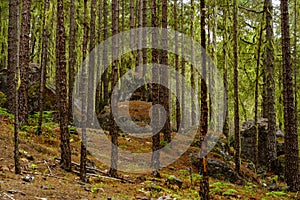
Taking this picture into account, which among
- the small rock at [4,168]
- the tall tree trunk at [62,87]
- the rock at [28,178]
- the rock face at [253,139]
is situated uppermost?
the tall tree trunk at [62,87]

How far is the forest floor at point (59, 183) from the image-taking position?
18.5 feet

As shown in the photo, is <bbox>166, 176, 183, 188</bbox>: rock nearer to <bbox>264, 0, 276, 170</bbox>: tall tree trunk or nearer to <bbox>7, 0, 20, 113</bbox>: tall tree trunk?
<bbox>264, 0, 276, 170</bbox>: tall tree trunk

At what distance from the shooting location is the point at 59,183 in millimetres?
6566

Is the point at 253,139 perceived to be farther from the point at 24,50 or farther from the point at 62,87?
the point at 62,87

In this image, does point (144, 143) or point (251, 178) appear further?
point (144, 143)

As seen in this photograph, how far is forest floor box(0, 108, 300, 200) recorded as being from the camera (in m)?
5.64

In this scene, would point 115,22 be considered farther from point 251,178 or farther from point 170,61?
point 170,61

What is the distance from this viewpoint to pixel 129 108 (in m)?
19.2

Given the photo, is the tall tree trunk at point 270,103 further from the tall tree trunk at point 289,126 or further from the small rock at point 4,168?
the small rock at point 4,168

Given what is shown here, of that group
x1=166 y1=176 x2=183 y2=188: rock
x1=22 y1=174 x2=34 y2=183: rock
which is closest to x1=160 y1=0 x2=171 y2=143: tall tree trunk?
x1=166 y1=176 x2=183 y2=188: rock

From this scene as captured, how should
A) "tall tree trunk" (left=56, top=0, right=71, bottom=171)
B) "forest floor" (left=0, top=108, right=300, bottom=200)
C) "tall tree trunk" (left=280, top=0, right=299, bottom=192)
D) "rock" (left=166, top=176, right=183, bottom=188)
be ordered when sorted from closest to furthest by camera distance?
"forest floor" (left=0, top=108, right=300, bottom=200)
"tall tree trunk" (left=56, top=0, right=71, bottom=171)
"rock" (left=166, top=176, right=183, bottom=188)
"tall tree trunk" (left=280, top=0, right=299, bottom=192)

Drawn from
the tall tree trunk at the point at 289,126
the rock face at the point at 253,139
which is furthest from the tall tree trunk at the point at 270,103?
the tall tree trunk at the point at 289,126

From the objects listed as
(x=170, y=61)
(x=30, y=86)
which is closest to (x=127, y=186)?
(x=30, y=86)

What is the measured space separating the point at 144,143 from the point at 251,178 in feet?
16.7
